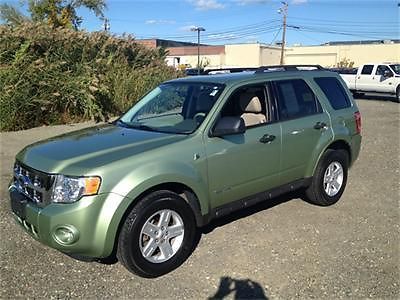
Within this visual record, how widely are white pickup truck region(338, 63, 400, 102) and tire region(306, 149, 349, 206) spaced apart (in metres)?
17.4

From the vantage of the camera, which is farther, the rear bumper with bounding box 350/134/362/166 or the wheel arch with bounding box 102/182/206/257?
the rear bumper with bounding box 350/134/362/166

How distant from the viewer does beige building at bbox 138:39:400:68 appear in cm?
7162

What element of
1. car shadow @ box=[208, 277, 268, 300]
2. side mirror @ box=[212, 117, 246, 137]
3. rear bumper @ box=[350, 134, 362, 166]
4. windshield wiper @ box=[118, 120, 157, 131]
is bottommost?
car shadow @ box=[208, 277, 268, 300]

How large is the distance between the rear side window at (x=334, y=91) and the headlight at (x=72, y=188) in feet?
10.9

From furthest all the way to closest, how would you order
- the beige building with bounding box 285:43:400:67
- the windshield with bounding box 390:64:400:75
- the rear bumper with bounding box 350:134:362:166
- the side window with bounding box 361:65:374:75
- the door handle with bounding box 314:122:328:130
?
the beige building with bounding box 285:43:400:67, the side window with bounding box 361:65:374:75, the windshield with bounding box 390:64:400:75, the rear bumper with bounding box 350:134:362:166, the door handle with bounding box 314:122:328:130

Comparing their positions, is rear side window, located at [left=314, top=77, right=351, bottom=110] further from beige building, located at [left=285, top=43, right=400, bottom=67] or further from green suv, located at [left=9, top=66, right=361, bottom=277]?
beige building, located at [left=285, top=43, right=400, bottom=67]

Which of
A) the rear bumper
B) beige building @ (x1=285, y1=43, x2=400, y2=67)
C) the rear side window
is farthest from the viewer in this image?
beige building @ (x1=285, y1=43, x2=400, y2=67)

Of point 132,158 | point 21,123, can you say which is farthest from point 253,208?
point 21,123

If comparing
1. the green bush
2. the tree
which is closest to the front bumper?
the green bush

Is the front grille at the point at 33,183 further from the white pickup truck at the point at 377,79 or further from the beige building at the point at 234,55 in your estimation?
the beige building at the point at 234,55

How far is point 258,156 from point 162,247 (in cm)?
143

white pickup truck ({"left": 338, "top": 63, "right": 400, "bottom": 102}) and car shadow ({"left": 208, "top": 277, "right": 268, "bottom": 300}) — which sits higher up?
white pickup truck ({"left": 338, "top": 63, "right": 400, "bottom": 102})

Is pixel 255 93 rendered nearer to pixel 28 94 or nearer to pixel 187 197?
pixel 187 197

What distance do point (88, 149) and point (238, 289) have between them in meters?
1.76
